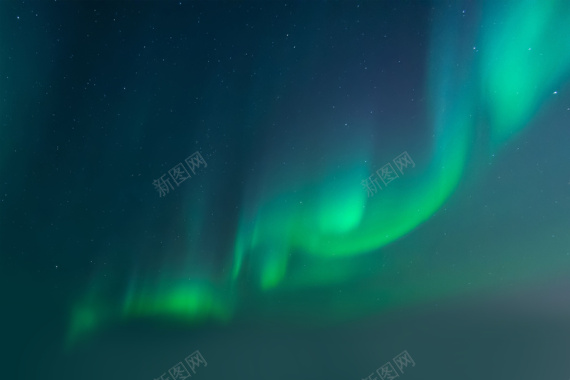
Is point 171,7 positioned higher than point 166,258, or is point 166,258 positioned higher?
point 171,7

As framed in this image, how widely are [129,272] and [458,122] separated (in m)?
1.13

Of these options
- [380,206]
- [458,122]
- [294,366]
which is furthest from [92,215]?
[458,122]

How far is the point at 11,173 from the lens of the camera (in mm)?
1365

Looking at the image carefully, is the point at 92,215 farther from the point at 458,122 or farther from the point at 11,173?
the point at 458,122
